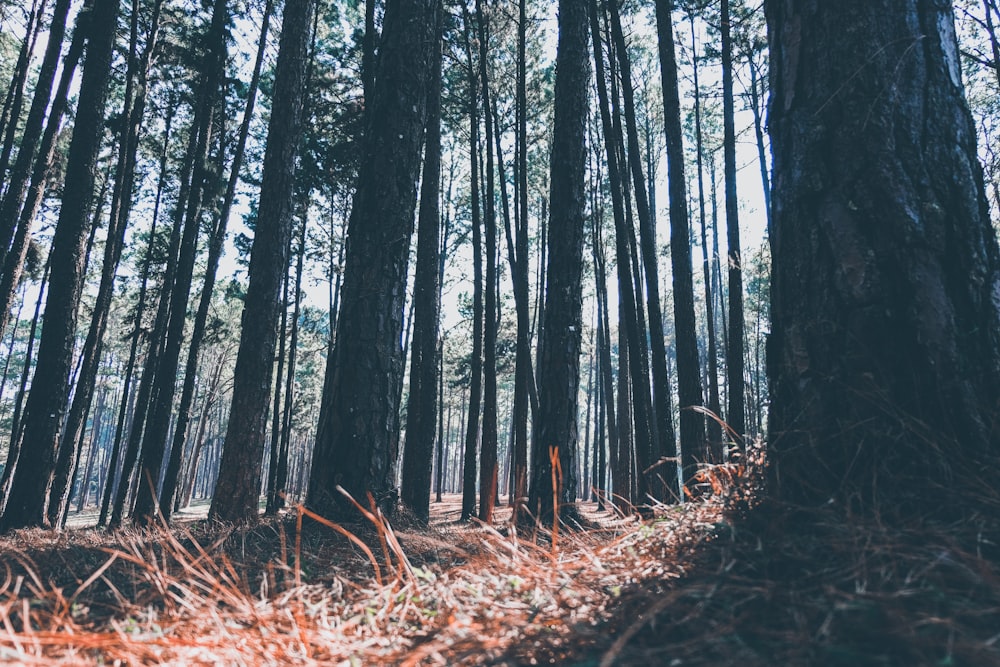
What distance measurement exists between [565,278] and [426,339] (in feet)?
14.1

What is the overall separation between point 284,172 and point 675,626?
20.2 feet

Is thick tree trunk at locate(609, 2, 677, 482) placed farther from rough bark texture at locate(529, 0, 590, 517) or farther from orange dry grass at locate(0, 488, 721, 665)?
orange dry grass at locate(0, 488, 721, 665)

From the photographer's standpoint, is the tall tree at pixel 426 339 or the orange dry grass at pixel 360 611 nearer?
the orange dry grass at pixel 360 611

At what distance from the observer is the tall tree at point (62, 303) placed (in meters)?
6.73

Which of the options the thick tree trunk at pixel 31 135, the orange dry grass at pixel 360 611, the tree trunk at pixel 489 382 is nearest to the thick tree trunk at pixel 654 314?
the tree trunk at pixel 489 382

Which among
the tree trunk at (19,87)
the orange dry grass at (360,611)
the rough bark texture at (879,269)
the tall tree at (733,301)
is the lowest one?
the orange dry grass at (360,611)

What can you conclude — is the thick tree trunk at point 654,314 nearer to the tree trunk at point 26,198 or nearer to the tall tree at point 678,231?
the tall tree at point 678,231

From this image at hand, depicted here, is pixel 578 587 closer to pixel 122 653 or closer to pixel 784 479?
pixel 784 479

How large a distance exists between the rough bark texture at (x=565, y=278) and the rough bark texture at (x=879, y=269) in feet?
11.1

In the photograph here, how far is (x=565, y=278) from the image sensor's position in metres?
5.48

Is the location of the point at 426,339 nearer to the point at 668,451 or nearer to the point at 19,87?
the point at 668,451

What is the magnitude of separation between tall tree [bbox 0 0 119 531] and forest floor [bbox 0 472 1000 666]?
6.63 metres

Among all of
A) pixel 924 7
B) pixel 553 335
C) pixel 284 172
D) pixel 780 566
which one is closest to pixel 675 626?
pixel 780 566

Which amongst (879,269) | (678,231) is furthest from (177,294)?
(879,269)
